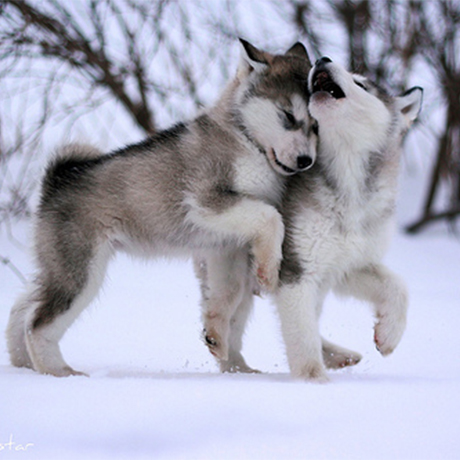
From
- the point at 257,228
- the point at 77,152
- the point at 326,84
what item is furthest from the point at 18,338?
the point at 326,84

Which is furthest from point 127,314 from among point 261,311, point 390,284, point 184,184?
point 390,284

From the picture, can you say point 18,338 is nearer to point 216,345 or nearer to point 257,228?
point 216,345

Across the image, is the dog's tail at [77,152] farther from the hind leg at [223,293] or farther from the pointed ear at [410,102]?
the pointed ear at [410,102]

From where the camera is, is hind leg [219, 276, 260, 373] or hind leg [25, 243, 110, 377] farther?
hind leg [219, 276, 260, 373]

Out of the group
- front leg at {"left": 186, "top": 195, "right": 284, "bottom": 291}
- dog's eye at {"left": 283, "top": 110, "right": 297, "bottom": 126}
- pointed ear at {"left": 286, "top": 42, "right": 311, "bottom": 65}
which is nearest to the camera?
front leg at {"left": 186, "top": 195, "right": 284, "bottom": 291}

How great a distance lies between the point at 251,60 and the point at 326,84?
544 mm

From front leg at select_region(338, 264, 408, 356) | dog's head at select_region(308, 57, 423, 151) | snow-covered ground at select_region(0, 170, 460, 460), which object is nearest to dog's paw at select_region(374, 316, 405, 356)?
front leg at select_region(338, 264, 408, 356)

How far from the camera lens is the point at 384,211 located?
371 centimetres

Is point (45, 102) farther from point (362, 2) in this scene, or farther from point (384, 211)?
point (384, 211)

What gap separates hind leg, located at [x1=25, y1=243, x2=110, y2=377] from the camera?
368 centimetres

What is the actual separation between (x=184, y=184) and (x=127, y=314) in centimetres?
267

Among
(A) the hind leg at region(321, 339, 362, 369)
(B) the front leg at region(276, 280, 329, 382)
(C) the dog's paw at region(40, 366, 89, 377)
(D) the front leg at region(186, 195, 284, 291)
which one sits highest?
(D) the front leg at region(186, 195, 284, 291)

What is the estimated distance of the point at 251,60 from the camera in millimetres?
4004

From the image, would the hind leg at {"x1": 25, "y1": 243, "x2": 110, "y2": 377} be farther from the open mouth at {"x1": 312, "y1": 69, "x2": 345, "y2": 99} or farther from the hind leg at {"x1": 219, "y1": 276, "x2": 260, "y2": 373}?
the open mouth at {"x1": 312, "y1": 69, "x2": 345, "y2": 99}
